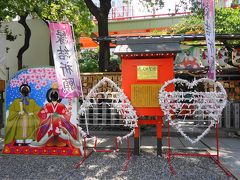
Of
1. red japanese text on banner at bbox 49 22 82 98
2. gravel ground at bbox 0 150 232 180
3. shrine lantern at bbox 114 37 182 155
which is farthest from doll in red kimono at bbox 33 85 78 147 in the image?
shrine lantern at bbox 114 37 182 155

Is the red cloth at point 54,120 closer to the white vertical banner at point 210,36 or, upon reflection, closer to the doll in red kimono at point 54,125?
the doll in red kimono at point 54,125

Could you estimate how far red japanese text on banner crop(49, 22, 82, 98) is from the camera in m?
7.36

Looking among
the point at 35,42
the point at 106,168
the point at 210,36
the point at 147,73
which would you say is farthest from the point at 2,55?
the point at 35,42

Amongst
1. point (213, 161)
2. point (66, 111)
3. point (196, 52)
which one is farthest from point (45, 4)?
point (213, 161)

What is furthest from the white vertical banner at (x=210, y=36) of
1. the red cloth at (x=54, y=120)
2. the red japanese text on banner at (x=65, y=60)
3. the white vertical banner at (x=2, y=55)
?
the white vertical banner at (x=2, y=55)

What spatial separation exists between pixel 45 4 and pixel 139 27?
14.0m

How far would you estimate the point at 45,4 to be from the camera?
13.8 m

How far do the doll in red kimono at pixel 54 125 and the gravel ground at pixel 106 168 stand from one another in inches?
15.7

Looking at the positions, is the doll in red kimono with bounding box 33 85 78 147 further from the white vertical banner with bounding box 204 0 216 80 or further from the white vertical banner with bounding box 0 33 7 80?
the white vertical banner with bounding box 204 0 216 80

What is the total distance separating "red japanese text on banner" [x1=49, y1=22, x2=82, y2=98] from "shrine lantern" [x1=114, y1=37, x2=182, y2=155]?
1066mm

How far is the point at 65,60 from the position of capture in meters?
7.43

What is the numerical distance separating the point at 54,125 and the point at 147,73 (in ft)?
8.42

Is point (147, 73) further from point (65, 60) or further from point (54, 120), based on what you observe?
point (54, 120)

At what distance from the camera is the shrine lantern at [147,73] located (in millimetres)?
7574
